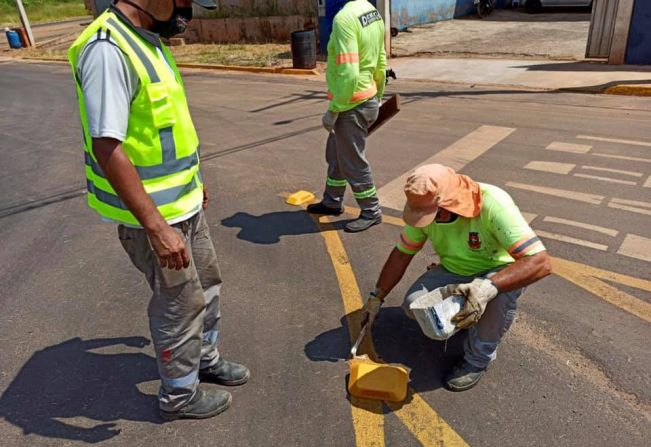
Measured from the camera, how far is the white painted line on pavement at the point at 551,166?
5789 mm

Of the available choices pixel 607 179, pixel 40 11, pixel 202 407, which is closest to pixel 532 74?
pixel 607 179

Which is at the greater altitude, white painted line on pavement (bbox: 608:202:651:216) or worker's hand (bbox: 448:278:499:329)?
worker's hand (bbox: 448:278:499:329)

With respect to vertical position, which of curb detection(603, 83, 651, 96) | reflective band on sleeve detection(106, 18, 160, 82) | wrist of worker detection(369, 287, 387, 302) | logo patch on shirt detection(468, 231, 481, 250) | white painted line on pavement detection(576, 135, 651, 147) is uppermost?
reflective band on sleeve detection(106, 18, 160, 82)

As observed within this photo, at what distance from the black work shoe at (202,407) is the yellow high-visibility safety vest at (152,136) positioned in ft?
3.36

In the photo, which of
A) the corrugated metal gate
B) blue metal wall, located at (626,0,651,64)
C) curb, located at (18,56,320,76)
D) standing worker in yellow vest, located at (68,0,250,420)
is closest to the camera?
standing worker in yellow vest, located at (68,0,250,420)

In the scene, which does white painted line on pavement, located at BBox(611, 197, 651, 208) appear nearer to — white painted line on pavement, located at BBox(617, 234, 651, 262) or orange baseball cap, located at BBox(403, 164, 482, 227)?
white painted line on pavement, located at BBox(617, 234, 651, 262)

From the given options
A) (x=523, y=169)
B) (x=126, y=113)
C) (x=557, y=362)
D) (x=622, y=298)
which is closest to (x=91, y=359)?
(x=126, y=113)

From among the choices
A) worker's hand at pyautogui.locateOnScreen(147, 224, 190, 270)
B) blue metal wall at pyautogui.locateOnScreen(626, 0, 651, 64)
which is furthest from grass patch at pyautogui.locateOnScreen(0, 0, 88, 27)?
worker's hand at pyautogui.locateOnScreen(147, 224, 190, 270)

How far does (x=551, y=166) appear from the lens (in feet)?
19.5

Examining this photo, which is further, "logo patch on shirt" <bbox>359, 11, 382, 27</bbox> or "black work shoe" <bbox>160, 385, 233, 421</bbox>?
"logo patch on shirt" <bbox>359, 11, 382, 27</bbox>

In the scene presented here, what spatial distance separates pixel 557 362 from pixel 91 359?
278 centimetres

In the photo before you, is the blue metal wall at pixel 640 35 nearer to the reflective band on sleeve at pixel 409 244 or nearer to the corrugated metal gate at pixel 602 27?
the corrugated metal gate at pixel 602 27

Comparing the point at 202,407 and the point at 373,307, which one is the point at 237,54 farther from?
the point at 202,407

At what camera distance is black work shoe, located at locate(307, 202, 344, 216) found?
508 cm
